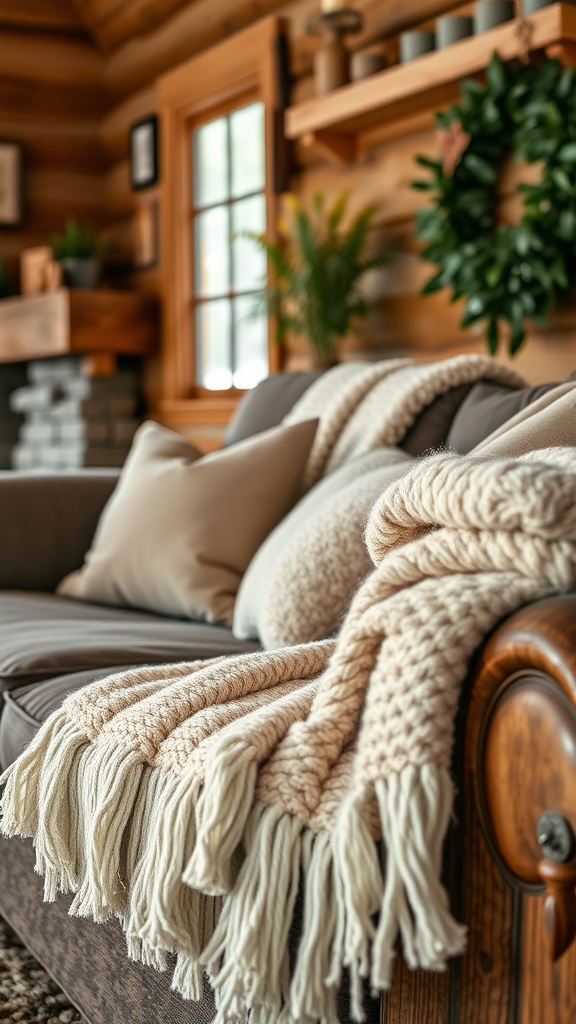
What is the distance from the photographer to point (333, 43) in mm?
2785

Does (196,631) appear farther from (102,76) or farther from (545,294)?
(102,76)

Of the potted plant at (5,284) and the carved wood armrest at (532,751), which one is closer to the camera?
the carved wood armrest at (532,751)

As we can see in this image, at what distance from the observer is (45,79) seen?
433 centimetres

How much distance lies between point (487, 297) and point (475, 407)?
2.41 feet

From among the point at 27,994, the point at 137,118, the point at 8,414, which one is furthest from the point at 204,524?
the point at 137,118

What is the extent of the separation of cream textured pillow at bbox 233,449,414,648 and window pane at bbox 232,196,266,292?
2.17 m

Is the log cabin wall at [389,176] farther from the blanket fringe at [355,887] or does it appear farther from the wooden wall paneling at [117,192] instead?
the blanket fringe at [355,887]

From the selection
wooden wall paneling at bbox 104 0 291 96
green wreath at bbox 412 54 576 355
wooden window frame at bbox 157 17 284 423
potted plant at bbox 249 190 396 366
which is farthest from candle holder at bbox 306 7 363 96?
wooden window frame at bbox 157 17 284 423

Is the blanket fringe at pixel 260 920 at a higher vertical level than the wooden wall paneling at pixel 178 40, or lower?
lower

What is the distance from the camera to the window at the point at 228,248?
3588 millimetres

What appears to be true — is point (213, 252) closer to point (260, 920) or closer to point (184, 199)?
point (184, 199)

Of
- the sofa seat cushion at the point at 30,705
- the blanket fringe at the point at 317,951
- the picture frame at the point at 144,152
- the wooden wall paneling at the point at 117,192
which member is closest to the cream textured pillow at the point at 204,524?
the sofa seat cushion at the point at 30,705

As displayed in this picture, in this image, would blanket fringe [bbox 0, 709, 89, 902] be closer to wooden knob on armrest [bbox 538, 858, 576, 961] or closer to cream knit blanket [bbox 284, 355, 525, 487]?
wooden knob on armrest [bbox 538, 858, 576, 961]

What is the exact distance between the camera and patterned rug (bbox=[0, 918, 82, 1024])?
4.31 feet
